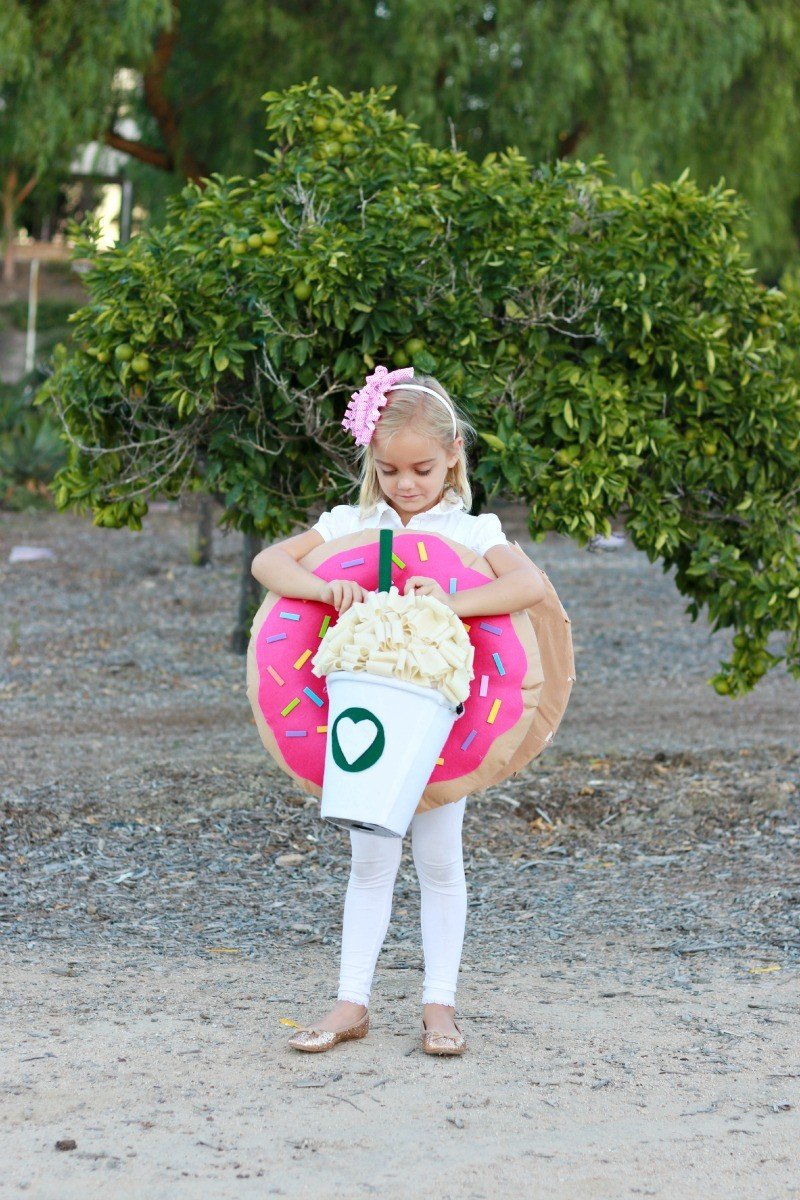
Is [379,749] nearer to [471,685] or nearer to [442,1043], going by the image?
[471,685]

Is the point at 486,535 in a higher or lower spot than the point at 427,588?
higher

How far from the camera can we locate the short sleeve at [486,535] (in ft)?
11.8

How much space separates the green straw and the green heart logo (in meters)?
0.33

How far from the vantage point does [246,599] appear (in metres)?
8.83

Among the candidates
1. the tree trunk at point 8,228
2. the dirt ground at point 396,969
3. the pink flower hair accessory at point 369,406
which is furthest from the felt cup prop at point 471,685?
the tree trunk at point 8,228

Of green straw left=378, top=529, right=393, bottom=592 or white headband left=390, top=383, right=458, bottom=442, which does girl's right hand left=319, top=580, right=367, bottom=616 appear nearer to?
green straw left=378, top=529, right=393, bottom=592

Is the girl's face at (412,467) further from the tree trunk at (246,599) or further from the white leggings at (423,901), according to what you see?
the tree trunk at (246,599)

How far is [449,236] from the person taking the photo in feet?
16.9

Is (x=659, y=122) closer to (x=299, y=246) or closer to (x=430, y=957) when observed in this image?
(x=299, y=246)

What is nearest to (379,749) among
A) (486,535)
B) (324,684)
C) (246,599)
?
(324,684)

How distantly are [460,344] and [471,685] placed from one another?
1.91 meters

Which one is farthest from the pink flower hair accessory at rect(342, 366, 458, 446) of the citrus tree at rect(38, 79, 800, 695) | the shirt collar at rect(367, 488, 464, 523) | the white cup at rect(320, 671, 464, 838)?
the citrus tree at rect(38, 79, 800, 695)

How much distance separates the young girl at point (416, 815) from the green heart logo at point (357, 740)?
0.28 meters

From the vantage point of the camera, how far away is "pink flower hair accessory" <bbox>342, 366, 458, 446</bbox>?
139 inches
